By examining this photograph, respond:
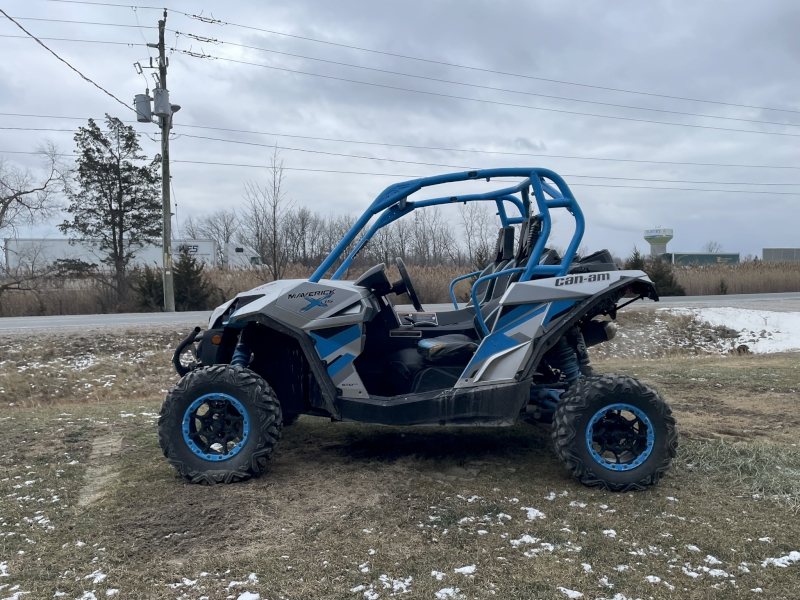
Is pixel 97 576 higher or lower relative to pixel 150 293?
lower

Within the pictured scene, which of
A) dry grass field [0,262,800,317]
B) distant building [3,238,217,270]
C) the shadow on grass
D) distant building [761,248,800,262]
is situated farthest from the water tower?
the shadow on grass

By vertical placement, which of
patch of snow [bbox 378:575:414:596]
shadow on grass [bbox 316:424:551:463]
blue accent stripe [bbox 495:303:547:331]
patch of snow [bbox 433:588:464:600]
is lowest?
patch of snow [bbox 433:588:464:600]

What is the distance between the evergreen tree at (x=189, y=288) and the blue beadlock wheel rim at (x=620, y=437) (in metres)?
18.0

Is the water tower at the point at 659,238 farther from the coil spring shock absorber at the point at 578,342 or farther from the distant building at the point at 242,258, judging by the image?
the coil spring shock absorber at the point at 578,342

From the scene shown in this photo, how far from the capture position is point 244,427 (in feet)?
13.5

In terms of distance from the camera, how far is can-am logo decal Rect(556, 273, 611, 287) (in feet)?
13.3

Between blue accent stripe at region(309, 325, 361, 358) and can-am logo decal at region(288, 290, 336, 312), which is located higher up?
can-am logo decal at region(288, 290, 336, 312)

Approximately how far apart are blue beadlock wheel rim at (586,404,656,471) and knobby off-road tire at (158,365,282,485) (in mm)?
2042

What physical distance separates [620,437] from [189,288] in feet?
59.9

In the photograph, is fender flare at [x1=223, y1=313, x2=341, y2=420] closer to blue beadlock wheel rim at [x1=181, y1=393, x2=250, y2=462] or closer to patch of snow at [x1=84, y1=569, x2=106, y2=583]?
blue beadlock wheel rim at [x1=181, y1=393, x2=250, y2=462]

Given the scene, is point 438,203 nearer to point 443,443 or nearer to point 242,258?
point 443,443

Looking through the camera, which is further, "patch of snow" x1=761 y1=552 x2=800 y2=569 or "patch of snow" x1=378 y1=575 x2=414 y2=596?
"patch of snow" x1=761 y1=552 x2=800 y2=569

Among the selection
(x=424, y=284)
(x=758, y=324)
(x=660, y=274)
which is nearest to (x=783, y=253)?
(x=660, y=274)

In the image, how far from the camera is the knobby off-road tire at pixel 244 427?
406 centimetres
